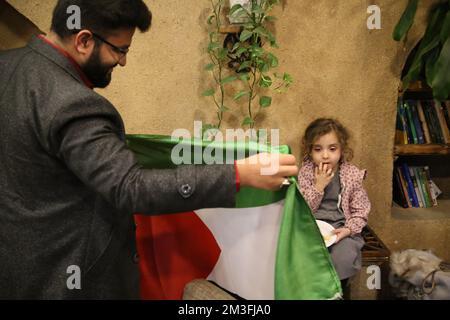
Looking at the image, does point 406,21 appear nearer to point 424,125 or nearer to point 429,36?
point 429,36

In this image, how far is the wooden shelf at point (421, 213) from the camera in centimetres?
280

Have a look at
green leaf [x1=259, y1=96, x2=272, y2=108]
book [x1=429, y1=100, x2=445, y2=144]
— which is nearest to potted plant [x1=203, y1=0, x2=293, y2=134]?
green leaf [x1=259, y1=96, x2=272, y2=108]

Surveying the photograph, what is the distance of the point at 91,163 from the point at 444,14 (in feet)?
6.75

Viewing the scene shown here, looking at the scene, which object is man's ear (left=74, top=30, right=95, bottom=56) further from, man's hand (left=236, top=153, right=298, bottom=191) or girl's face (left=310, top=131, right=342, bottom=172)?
girl's face (left=310, top=131, right=342, bottom=172)

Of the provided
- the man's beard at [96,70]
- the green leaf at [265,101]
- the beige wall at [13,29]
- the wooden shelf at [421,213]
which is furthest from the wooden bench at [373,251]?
the beige wall at [13,29]

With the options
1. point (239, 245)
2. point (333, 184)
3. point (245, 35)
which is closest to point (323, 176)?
point (333, 184)

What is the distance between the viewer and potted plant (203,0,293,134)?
228 centimetres

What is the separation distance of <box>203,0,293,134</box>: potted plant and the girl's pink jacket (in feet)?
1.52

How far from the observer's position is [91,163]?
1021 mm

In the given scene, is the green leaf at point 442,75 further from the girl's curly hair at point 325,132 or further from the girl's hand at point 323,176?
the girl's hand at point 323,176

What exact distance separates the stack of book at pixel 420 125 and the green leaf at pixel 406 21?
1.91 feet

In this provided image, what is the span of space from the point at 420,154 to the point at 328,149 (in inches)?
35.2

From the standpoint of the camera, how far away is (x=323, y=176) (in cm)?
232

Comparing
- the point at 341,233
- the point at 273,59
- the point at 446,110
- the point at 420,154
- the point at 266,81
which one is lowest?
the point at 341,233
